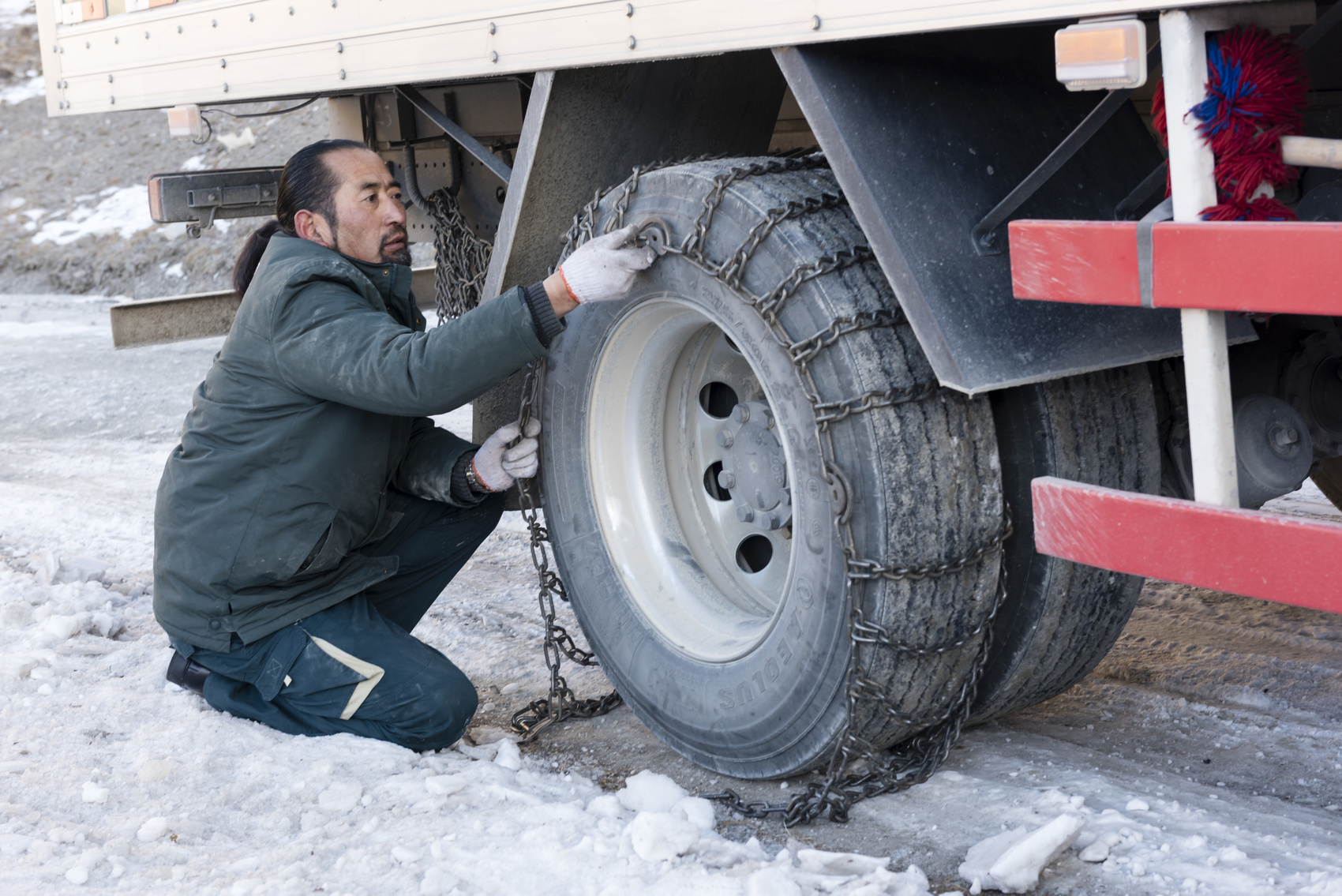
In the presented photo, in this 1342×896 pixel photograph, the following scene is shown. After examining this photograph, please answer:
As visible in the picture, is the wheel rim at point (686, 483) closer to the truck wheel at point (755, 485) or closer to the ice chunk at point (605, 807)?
the truck wheel at point (755, 485)

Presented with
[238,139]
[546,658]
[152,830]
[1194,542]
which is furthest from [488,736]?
[238,139]

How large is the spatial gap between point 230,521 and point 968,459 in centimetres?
168

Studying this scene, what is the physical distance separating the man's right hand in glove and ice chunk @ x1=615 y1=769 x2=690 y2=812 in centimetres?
94

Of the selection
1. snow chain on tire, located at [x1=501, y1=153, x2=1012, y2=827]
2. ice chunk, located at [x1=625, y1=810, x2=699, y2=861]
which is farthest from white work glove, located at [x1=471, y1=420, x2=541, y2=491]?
ice chunk, located at [x1=625, y1=810, x2=699, y2=861]

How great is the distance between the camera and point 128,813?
2.47 meters

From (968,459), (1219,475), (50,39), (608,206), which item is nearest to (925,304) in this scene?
(968,459)

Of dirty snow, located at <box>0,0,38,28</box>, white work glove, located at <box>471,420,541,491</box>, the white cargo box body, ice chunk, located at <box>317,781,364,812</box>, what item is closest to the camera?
the white cargo box body

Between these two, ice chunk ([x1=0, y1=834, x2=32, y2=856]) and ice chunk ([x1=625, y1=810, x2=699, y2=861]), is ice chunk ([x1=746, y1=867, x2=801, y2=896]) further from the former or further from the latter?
ice chunk ([x1=0, y1=834, x2=32, y2=856])

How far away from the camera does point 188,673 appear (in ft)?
9.93

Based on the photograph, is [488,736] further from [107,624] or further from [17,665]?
[107,624]

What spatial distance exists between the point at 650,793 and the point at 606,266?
1.02 meters

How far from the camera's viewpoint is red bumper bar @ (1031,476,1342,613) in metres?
1.62

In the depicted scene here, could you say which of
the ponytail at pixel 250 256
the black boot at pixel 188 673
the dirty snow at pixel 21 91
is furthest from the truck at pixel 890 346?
the dirty snow at pixel 21 91

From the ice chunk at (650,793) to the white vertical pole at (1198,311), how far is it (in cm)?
117
